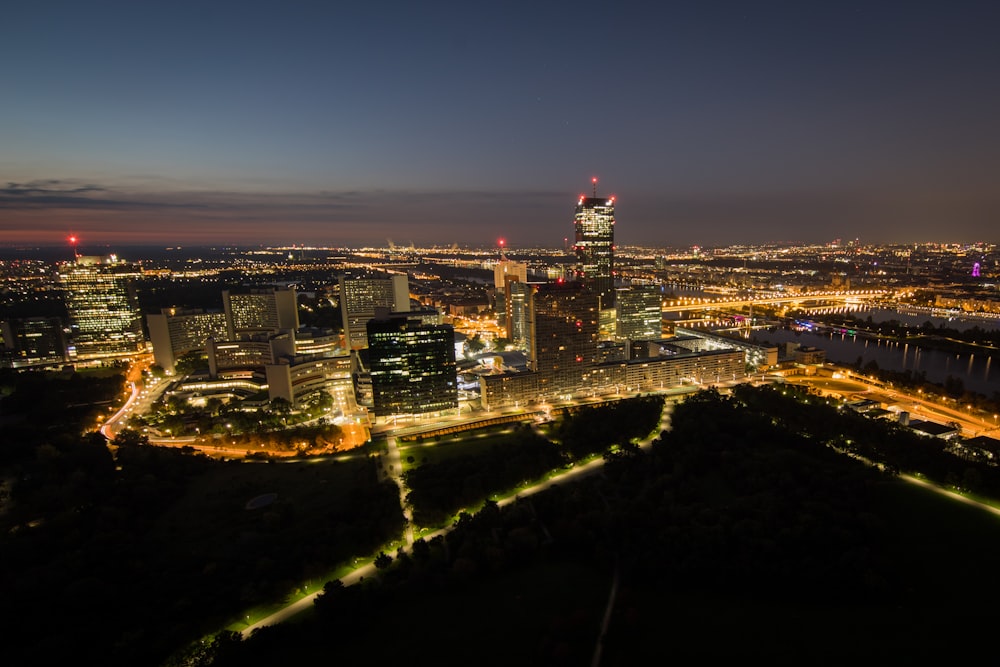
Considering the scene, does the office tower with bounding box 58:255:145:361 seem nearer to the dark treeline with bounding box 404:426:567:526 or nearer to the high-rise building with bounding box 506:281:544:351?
the high-rise building with bounding box 506:281:544:351

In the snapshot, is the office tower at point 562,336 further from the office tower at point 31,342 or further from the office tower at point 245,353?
the office tower at point 31,342

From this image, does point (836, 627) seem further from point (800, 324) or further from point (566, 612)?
point (800, 324)

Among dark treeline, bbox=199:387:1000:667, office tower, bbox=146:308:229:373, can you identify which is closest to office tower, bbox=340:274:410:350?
office tower, bbox=146:308:229:373

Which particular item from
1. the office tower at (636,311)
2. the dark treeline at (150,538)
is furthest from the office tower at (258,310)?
the office tower at (636,311)

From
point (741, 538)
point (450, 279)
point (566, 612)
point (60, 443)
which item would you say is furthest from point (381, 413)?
point (450, 279)

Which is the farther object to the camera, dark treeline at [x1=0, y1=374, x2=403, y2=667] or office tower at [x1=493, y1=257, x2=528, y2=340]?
office tower at [x1=493, y1=257, x2=528, y2=340]

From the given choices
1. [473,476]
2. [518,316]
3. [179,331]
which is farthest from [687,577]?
[179,331]
